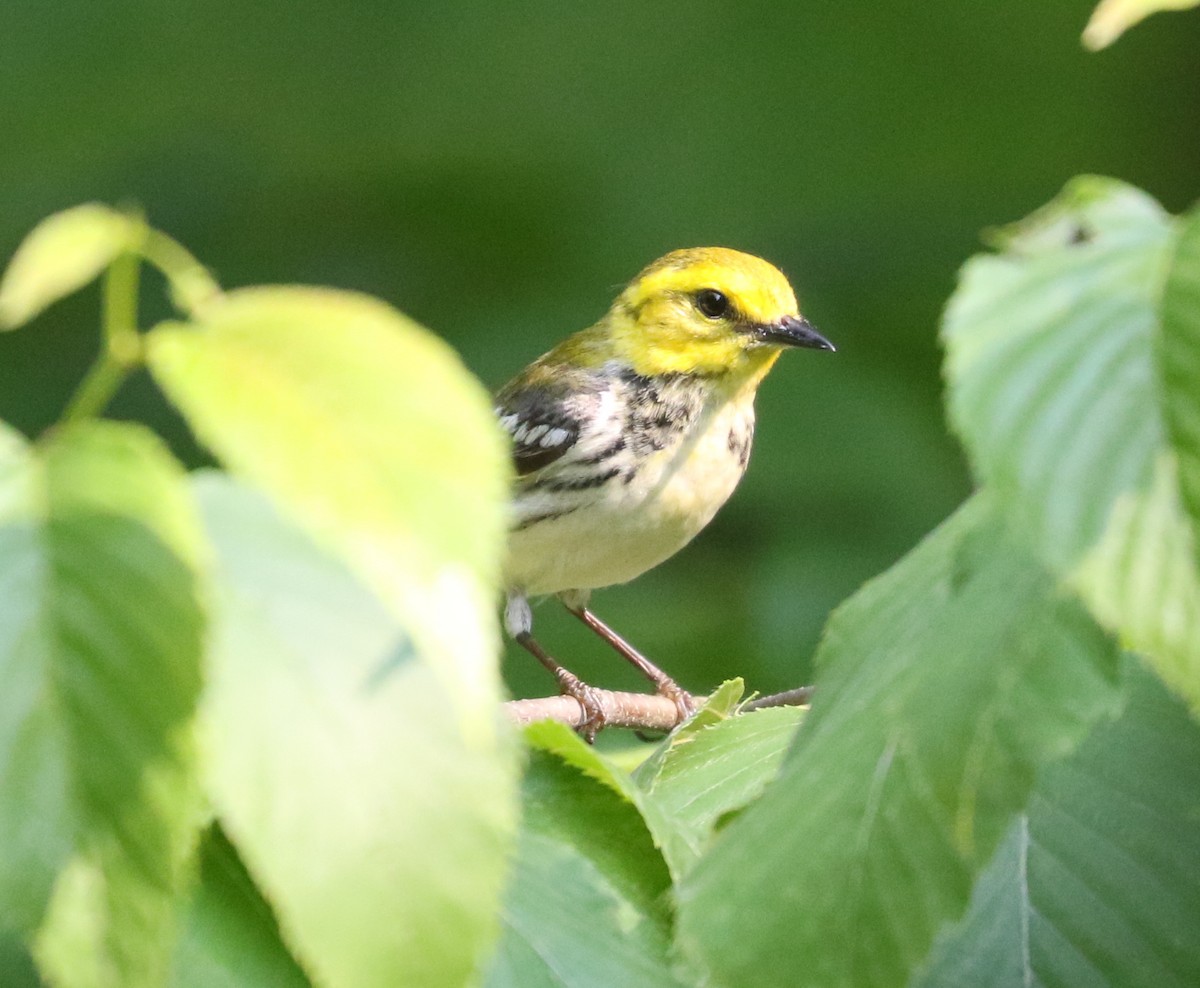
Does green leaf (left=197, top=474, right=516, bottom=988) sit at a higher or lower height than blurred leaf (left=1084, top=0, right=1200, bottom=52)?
lower

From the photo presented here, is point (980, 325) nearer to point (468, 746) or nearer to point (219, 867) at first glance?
point (468, 746)

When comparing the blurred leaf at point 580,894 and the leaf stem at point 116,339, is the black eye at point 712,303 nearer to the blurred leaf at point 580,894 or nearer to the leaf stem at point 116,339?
the blurred leaf at point 580,894

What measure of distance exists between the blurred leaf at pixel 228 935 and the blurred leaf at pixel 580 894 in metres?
0.08

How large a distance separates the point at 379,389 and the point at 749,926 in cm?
23

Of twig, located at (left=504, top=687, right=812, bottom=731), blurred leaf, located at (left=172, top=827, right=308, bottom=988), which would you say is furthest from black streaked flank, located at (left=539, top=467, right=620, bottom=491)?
blurred leaf, located at (left=172, top=827, right=308, bottom=988)

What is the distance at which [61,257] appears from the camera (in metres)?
0.38

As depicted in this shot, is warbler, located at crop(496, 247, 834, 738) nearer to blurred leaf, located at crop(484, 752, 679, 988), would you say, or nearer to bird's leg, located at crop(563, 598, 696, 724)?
bird's leg, located at crop(563, 598, 696, 724)

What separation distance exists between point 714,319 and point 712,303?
2cm

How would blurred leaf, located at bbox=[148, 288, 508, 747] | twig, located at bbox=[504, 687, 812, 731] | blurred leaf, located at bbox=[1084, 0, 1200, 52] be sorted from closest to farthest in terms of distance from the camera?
blurred leaf, located at bbox=[148, 288, 508, 747] < blurred leaf, located at bbox=[1084, 0, 1200, 52] < twig, located at bbox=[504, 687, 812, 731]

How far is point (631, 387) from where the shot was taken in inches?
86.8

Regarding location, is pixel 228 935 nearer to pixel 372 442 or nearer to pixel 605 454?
pixel 372 442

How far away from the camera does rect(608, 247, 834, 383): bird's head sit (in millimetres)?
2076

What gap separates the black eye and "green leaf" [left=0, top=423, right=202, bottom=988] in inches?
70.2

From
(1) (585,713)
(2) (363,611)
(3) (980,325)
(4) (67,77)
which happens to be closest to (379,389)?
(2) (363,611)
